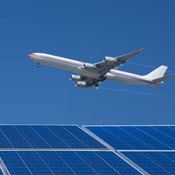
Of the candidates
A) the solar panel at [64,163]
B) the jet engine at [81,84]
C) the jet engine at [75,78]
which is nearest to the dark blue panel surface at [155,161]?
the solar panel at [64,163]

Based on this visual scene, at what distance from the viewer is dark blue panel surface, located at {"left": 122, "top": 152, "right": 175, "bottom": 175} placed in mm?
64181

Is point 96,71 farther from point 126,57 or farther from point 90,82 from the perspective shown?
point 126,57

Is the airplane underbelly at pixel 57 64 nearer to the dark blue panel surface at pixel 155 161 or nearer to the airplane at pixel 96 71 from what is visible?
the airplane at pixel 96 71

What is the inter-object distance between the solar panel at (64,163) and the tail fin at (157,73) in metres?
54.3

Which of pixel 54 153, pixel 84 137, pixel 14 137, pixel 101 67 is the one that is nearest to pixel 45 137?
pixel 14 137

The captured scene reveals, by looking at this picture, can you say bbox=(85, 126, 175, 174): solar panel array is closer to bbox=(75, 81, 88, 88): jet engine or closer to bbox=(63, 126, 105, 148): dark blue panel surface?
bbox=(63, 126, 105, 148): dark blue panel surface

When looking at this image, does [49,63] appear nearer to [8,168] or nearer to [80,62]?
[80,62]

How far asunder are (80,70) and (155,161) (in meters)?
44.7

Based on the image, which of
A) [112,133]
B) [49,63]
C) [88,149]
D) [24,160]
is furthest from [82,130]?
[49,63]

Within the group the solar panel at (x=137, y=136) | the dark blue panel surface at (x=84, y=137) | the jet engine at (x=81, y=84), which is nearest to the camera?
the dark blue panel surface at (x=84, y=137)

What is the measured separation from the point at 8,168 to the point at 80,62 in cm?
5335

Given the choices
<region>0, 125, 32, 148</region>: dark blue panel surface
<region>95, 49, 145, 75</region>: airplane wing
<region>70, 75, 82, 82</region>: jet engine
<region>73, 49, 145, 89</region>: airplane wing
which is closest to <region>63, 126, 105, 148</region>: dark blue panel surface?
<region>0, 125, 32, 148</region>: dark blue panel surface

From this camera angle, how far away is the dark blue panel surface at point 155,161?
6418 cm

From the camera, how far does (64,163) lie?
207 feet
